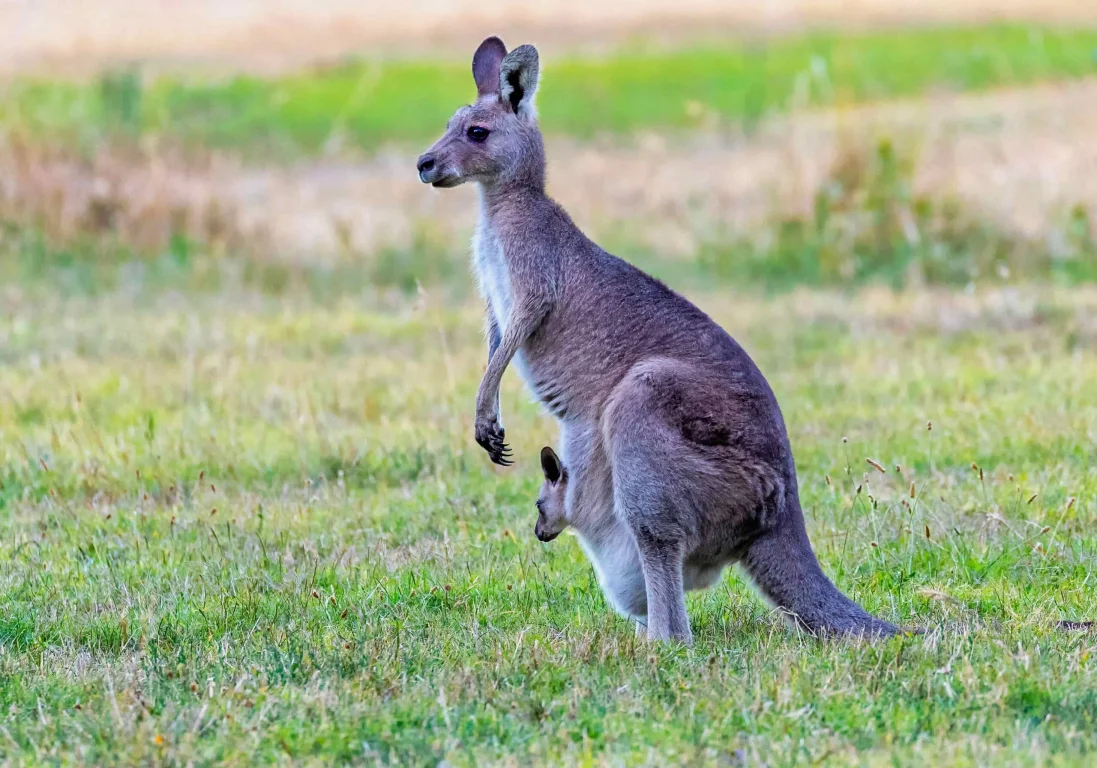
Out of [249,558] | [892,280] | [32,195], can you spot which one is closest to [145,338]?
[32,195]

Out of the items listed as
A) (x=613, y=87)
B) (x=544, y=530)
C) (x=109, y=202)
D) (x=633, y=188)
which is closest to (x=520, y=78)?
(x=544, y=530)

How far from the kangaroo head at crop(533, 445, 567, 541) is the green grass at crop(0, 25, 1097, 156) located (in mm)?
12976

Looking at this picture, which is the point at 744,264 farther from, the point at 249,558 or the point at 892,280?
the point at 249,558

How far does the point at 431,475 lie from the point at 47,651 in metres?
2.64

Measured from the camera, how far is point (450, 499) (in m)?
6.45

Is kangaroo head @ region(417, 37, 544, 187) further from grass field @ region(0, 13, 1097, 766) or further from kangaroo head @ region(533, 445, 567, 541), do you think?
grass field @ region(0, 13, 1097, 766)

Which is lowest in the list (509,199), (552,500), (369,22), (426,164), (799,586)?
(799,586)

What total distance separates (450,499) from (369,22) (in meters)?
27.2

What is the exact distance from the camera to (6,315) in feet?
35.2

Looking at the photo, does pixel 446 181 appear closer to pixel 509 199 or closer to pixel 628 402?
pixel 509 199

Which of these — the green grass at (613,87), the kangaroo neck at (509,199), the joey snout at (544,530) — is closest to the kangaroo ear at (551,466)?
the joey snout at (544,530)

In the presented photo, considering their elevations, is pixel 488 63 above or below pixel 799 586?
above

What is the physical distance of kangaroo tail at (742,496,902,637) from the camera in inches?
178

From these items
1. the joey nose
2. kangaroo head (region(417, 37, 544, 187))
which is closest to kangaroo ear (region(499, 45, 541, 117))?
kangaroo head (region(417, 37, 544, 187))
